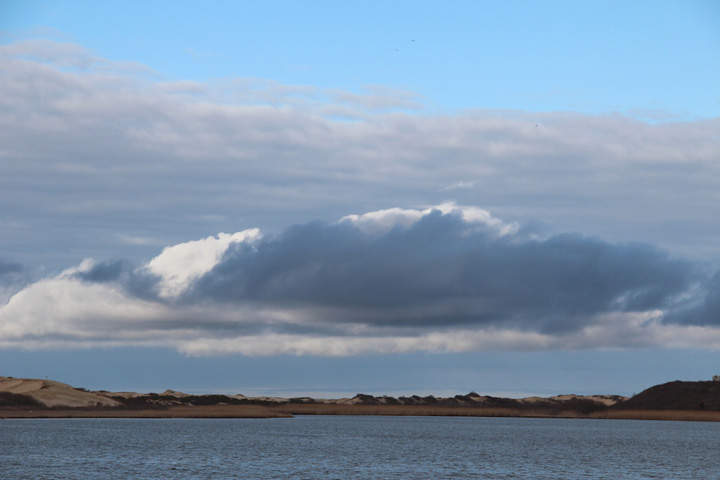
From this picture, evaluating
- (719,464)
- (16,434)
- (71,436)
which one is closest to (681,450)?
(719,464)

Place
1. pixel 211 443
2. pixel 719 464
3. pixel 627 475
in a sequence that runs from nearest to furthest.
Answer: pixel 627 475
pixel 719 464
pixel 211 443

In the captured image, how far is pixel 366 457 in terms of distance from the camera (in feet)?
323

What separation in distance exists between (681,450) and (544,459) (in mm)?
32785

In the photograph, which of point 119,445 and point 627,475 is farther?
point 119,445

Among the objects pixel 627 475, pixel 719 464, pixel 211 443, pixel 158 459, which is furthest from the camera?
pixel 211 443


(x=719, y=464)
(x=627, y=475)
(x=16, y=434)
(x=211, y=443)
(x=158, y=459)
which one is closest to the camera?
(x=627, y=475)

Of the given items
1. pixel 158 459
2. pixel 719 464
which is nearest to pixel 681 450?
pixel 719 464

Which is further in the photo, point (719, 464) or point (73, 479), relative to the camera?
point (719, 464)

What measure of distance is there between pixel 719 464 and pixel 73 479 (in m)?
68.9

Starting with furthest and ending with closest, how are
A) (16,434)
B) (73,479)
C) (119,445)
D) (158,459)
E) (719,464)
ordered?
(16,434) < (119,445) < (719,464) < (158,459) < (73,479)

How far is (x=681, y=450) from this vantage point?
4865 inches

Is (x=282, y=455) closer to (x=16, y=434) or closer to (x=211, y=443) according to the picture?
(x=211, y=443)

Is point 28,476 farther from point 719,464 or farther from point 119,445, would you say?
point 719,464

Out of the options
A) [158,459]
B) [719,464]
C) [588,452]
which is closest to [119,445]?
[158,459]
